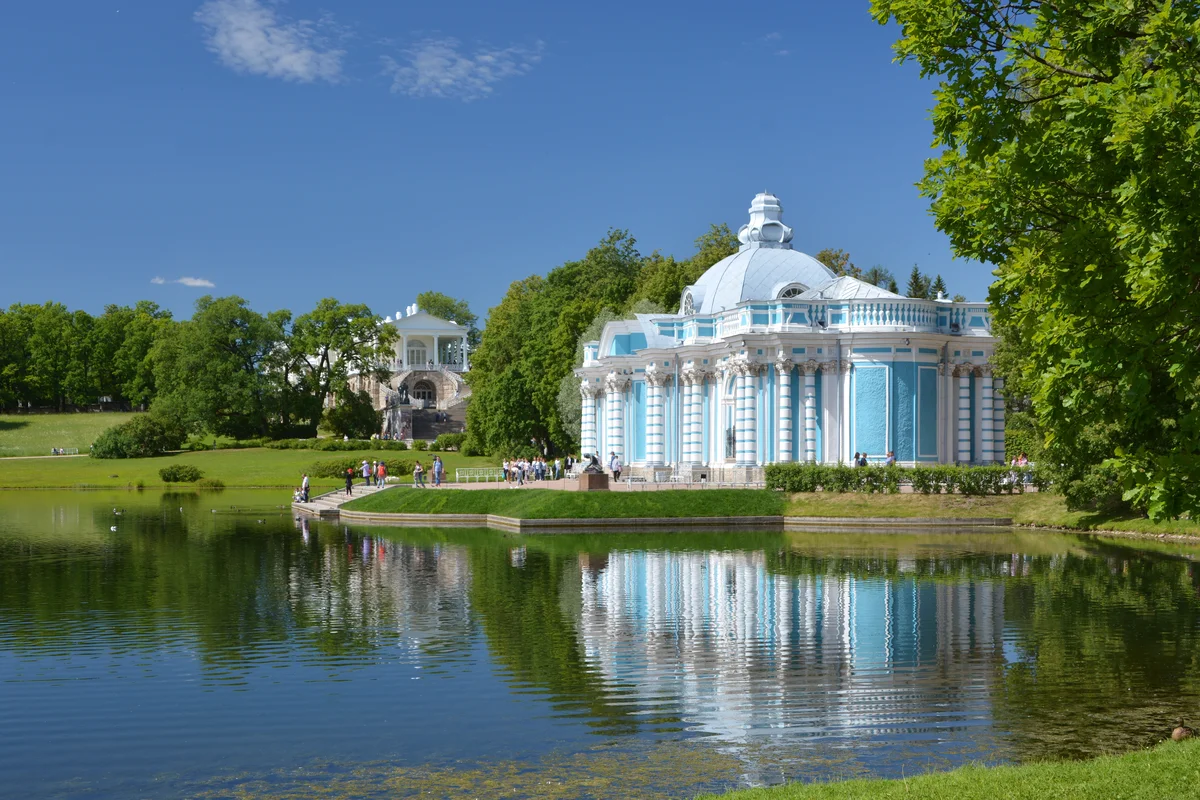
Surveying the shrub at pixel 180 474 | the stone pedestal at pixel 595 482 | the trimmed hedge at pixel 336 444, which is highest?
the trimmed hedge at pixel 336 444

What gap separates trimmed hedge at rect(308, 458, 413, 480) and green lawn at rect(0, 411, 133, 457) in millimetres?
31821

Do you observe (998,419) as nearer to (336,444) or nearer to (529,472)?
(529,472)

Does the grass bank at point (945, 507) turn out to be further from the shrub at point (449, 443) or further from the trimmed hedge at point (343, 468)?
the shrub at point (449, 443)

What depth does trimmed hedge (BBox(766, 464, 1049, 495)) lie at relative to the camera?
1703 inches

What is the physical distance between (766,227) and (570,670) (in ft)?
147

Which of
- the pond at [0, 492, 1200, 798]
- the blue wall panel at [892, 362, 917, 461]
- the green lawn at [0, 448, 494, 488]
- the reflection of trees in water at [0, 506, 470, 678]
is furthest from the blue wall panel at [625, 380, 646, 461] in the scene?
the pond at [0, 492, 1200, 798]

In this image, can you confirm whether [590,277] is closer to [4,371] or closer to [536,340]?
[536,340]

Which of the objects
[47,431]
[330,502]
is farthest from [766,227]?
[47,431]

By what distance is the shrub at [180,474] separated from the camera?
7619cm

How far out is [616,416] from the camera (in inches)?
2388

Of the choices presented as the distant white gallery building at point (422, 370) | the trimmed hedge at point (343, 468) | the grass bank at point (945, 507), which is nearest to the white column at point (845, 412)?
the grass bank at point (945, 507)

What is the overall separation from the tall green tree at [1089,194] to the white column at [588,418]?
1949 inches

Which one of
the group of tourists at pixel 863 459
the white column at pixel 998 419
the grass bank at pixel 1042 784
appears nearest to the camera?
the grass bank at pixel 1042 784

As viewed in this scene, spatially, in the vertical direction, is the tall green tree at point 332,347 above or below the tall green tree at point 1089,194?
above
